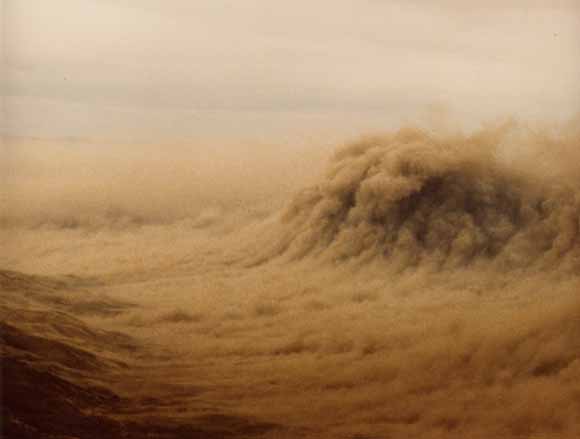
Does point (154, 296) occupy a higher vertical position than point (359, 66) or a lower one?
lower

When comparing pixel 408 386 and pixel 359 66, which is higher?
pixel 359 66

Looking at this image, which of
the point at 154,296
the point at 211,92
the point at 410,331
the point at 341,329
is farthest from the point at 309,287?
the point at 211,92

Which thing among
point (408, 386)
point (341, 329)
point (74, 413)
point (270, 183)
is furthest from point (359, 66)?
point (74, 413)

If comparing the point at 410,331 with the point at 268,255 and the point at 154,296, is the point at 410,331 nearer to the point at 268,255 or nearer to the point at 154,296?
the point at 268,255

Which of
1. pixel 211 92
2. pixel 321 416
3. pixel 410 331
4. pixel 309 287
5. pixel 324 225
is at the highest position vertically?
pixel 211 92

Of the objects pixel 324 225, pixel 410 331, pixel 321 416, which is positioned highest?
pixel 324 225

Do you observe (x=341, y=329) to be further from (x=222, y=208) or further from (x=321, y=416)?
(x=222, y=208)
